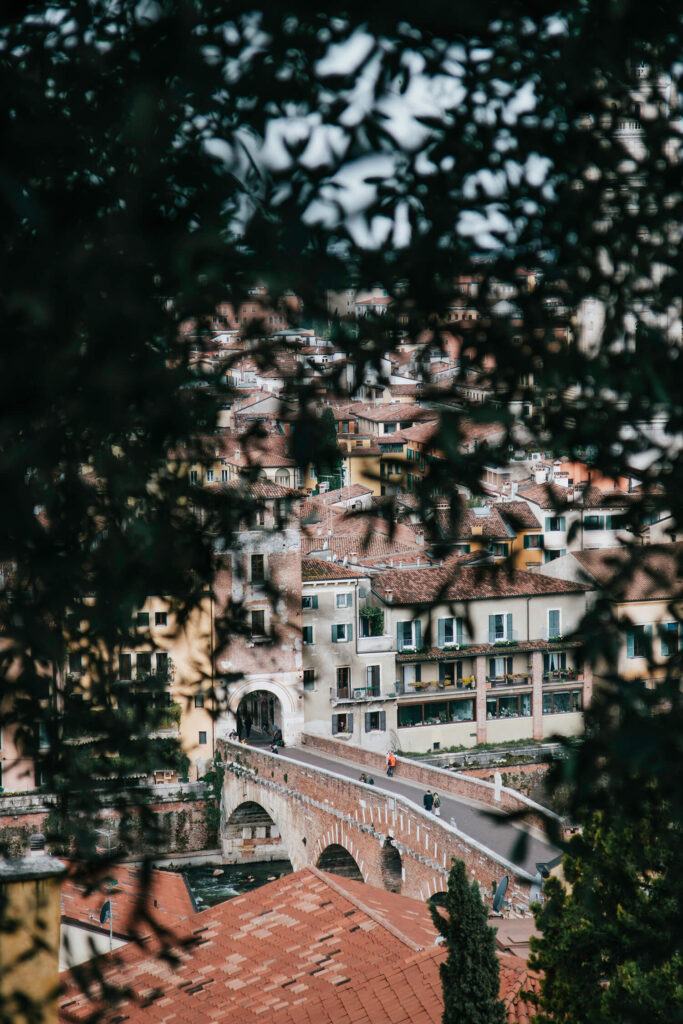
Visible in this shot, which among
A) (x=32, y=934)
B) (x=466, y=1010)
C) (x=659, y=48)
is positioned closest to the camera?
(x=32, y=934)

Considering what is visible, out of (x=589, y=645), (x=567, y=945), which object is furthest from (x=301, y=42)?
(x=567, y=945)

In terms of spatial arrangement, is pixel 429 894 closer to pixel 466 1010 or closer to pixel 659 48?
pixel 466 1010

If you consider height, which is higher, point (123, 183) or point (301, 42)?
point (301, 42)

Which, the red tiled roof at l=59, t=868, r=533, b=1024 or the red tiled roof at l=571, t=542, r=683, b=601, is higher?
the red tiled roof at l=571, t=542, r=683, b=601

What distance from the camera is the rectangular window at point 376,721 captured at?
24.0m

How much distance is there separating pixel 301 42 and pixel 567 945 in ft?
18.5

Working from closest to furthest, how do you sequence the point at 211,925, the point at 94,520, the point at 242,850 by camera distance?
the point at 94,520, the point at 211,925, the point at 242,850

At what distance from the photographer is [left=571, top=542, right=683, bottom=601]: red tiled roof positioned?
78.1 inches

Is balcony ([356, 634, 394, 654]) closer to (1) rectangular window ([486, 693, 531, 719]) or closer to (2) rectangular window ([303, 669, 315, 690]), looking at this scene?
(1) rectangular window ([486, 693, 531, 719])

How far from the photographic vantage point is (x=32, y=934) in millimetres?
1759

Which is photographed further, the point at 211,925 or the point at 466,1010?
the point at 211,925

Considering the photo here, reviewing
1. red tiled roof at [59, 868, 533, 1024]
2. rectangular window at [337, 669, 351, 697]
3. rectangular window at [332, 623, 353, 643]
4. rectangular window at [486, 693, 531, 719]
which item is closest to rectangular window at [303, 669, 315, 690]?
red tiled roof at [59, 868, 533, 1024]

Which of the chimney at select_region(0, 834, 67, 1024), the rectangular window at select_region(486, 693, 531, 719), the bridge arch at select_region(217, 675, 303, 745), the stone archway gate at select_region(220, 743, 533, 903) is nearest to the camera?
the chimney at select_region(0, 834, 67, 1024)

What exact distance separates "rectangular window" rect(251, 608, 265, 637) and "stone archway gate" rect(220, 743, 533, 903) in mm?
9756
